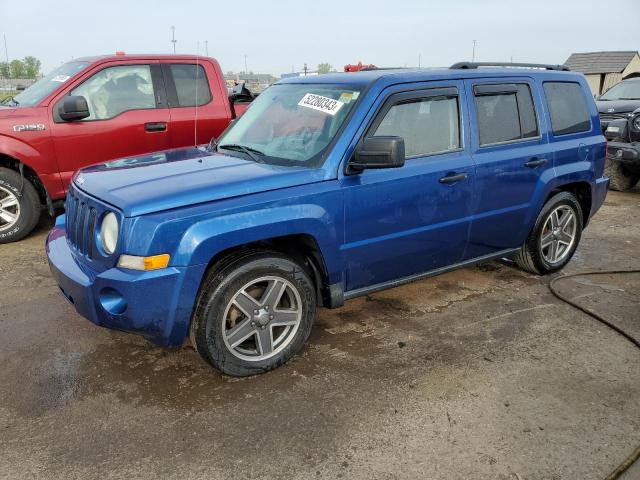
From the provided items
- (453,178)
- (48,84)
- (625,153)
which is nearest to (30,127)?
(48,84)

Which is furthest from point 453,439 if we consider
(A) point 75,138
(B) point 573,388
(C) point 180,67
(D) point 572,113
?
(C) point 180,67

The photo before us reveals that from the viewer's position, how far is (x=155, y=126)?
622 cm

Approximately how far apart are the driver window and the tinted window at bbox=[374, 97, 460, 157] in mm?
3609

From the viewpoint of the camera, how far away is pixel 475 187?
157 inches

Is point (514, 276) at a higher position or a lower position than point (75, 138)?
lower

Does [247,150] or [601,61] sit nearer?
[247,150]

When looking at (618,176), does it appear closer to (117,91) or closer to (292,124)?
(292,124)

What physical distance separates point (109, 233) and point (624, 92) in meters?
10.5

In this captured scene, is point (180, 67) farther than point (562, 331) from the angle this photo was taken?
Yes

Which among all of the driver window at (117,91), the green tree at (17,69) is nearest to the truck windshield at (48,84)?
the driver window at (117,91)

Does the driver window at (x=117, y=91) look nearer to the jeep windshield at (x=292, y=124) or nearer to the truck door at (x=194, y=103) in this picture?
the truck door at (x=194, y=103)

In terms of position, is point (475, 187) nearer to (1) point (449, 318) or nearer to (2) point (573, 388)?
(1) point (449, 318)

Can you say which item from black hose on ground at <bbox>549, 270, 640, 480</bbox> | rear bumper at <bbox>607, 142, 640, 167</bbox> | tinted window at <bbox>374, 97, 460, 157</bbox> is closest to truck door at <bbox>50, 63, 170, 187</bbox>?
tinted window at <bbox>374, 97, 460, 157</bbox>

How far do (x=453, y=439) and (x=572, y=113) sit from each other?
324 centimetres
